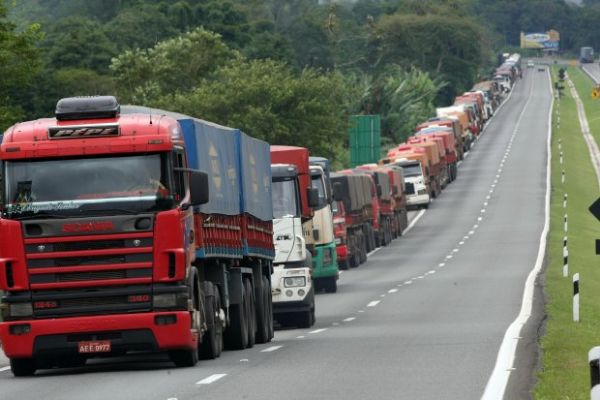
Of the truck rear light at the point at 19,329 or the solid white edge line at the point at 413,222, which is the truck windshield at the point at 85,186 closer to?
the truck rear light at the point at 19,329

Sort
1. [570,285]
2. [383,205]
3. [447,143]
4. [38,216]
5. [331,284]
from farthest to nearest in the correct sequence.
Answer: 1. [447,143]
2. [383,205]
3. [331,284]
4. [570,285]
5. [38,216]

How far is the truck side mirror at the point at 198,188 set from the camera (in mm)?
18844

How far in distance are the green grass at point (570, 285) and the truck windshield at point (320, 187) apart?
541 centimetres

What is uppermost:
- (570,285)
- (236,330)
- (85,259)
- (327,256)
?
(85,259)

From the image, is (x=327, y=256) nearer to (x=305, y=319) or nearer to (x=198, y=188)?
(x=305, y=319)

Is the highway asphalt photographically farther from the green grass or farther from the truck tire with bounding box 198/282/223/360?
the green grass

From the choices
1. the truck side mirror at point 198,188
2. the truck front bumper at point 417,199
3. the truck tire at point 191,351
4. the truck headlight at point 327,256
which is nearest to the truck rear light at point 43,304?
the truck tire at point 191,351

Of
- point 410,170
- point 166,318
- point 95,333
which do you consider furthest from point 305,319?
point 410,170

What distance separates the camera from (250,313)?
24.1 m

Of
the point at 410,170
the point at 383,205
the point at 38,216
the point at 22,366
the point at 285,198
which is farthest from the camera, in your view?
the point at 410,170

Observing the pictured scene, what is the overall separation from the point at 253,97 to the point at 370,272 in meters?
30.9

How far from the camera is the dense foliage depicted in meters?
79.7

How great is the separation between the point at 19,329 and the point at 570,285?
73.1ft

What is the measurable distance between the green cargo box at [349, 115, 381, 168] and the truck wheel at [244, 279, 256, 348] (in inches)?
2740
